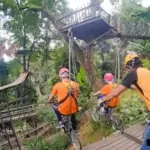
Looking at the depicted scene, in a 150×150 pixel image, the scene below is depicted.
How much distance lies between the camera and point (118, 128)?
8.59 metres

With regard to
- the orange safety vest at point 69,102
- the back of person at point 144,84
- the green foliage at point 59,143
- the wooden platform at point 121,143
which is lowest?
the green foliage at point 59,143

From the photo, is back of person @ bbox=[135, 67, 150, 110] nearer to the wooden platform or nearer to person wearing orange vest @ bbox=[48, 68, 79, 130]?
the wooden platform

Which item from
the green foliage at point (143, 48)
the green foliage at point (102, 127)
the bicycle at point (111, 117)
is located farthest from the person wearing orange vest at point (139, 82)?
the green foliage at point (143, 48)

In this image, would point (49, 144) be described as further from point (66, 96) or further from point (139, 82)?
point (139, 82)

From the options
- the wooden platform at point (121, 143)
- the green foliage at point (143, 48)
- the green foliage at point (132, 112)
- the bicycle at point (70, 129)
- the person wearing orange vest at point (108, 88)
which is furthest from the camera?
the green foliage at point (143, 48)

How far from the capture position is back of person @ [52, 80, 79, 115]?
22.0 feet

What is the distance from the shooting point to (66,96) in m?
6.70

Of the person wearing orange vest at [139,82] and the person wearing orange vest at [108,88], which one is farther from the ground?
the person wearing orange vest at [139,82]

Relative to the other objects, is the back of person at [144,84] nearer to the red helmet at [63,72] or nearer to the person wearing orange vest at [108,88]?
the red helmet at [63,72]

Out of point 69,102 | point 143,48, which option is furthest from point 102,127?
point 143,48

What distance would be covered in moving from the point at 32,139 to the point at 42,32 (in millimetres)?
15257

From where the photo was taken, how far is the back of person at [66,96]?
669 centimetres

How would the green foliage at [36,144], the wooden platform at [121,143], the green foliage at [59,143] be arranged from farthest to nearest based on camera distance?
1. the green foliage at [59,143]
2. the green foliage at [36,144]
3. the wooden platform at [121,143]

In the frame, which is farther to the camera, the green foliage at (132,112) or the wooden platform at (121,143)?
the green foliage at (132,112)
